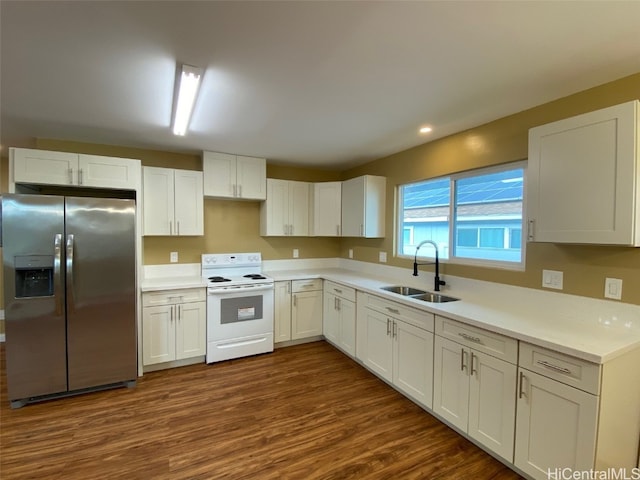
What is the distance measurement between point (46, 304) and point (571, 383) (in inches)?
154

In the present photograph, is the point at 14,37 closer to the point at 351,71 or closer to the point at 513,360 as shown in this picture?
the point at 351,71

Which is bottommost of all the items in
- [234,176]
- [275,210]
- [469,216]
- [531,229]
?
[531,229]

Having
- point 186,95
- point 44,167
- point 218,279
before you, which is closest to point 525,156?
point 186,95

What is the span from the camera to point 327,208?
438 centimetres

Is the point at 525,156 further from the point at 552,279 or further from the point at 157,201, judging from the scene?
the point at 157,201

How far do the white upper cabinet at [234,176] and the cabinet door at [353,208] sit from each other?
1.14m

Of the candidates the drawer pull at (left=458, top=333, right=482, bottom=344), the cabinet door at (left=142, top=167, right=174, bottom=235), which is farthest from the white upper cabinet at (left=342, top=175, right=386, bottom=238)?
the cabinet door at (left=142, top=167, right=174, bottom=235)

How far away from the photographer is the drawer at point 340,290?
3449 mm

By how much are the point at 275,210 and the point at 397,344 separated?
2406mm

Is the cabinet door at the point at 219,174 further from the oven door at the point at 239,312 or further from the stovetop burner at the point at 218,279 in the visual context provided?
the oven door at the point at 239,312

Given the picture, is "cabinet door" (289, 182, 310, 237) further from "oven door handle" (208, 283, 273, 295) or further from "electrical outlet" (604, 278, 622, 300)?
"electrical outlet" (604, 278, 622, 300)

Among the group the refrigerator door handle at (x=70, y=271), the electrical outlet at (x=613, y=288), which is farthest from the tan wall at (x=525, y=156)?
the refrigerator door handle at (x=70, y=271)

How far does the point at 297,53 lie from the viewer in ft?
5.50

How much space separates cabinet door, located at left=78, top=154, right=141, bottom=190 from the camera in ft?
9.53
